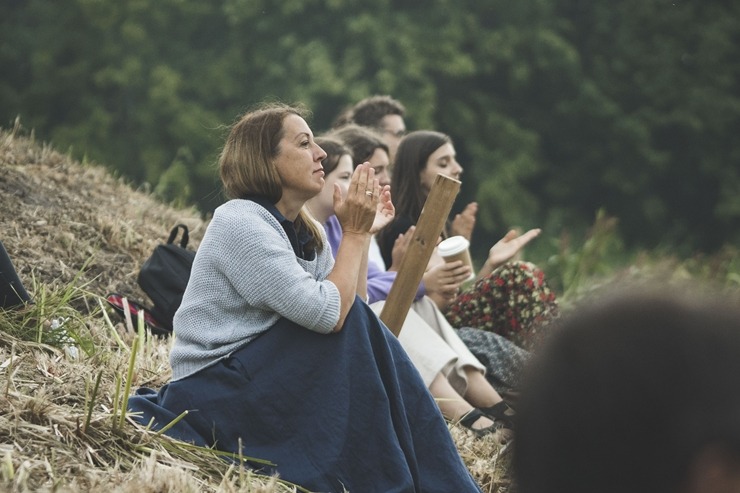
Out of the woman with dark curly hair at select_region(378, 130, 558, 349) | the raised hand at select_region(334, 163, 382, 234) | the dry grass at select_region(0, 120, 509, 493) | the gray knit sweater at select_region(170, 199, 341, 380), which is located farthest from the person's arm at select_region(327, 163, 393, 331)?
the woman with dark curly hair at select_region(378, 130, 558, 349)

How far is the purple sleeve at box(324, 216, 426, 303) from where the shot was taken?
472 centimetres

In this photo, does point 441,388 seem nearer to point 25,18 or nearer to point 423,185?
point 423,185

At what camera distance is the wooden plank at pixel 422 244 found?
4.05m

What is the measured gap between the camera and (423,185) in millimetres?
5785

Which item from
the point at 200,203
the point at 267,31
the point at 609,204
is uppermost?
the point at 267,31

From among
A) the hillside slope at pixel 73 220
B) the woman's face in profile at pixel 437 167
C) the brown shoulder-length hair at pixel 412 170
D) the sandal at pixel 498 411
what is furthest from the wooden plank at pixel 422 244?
the woman's face in profile at pixel 437 167

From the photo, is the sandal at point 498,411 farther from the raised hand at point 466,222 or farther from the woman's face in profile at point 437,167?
the woman's face in profile at point 437,167

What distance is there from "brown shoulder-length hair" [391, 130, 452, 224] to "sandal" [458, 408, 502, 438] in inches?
58.7

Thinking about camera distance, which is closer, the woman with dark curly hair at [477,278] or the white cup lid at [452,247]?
the white cup lid at [452,247]

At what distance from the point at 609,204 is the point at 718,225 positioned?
206cm

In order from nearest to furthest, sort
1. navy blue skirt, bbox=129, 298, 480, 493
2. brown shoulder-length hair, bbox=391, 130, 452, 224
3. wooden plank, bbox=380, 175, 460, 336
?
1. navy blue skirt, bbox=129, 298, 480, 493
2. wooden plank, bbox=380, 175, 460, 336
3. brown shoulder-length hair, bbox=391, 130, 452, 224

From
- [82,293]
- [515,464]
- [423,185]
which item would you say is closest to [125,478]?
[515,464]

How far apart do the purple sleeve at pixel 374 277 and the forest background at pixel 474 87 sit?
11.2m

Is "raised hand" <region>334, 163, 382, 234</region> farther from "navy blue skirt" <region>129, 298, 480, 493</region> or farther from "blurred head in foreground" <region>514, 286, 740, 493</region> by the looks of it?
"blurred head in foreground" <region>514, 286, 740, 493</region>
